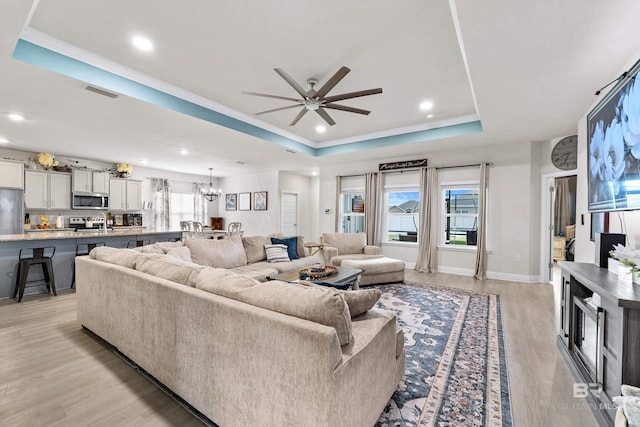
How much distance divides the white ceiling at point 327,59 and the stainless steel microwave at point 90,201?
2069 millimetres

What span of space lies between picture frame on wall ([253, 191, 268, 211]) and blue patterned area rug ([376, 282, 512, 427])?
5.87 meters

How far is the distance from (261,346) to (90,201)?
317 inches

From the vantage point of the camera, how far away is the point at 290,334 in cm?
118

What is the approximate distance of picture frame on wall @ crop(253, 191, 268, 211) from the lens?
8922 millimetres

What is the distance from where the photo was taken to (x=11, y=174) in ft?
19.0

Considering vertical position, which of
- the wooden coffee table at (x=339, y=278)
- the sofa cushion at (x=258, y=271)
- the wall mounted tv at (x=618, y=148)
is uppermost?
the wall mounted tv at (x=618, y=148)

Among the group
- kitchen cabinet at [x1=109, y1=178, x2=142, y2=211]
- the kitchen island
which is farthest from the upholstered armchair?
kitchen cabinet at [x1=109, y1=178, x2=142, y2=211]

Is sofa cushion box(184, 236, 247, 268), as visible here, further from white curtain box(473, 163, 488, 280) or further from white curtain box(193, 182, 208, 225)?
white curtain box(193, 182, 208, 225)

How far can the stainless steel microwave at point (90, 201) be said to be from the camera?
6.85 meters

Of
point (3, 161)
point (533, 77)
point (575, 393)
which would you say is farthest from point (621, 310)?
point (3, 161)

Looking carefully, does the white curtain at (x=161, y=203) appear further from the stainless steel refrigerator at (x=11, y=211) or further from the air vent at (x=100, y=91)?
the air vent at (x=100, y=91)

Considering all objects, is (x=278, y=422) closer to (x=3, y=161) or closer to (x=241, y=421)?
(x=241, y=421)

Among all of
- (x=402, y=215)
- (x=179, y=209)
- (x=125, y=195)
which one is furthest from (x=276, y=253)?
(x=179, y=209)

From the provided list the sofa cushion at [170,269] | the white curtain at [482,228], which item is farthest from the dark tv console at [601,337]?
the white curtain at [482,228]
